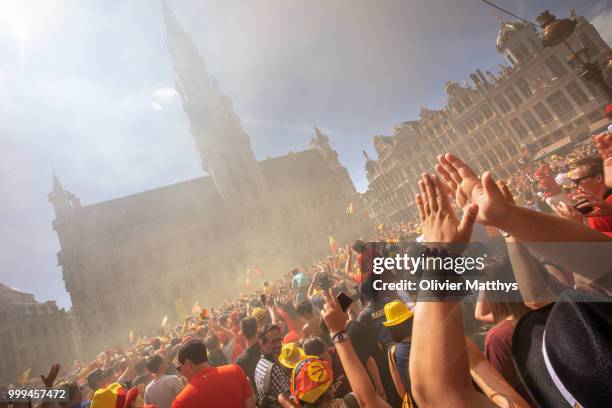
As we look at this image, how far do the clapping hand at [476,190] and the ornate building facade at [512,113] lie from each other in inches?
1277

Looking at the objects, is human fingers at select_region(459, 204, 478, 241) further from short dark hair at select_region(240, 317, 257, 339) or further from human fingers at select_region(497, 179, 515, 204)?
short dark hair at select_region(240, 317, 257, 339)

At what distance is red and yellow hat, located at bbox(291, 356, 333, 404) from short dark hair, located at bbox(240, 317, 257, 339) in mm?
1935

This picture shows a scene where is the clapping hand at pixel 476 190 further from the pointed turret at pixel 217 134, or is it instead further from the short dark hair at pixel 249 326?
the pointed turret at pixel 217 134

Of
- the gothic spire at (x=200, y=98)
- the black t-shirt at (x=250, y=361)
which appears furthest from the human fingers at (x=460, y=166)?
the gothic spire at (x=200, y=98)

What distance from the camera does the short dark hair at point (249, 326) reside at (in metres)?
4.35

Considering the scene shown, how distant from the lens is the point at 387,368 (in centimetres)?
327

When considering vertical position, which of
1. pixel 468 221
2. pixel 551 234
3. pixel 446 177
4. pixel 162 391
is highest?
pixel 446 177

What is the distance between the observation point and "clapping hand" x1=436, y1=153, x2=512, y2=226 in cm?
130

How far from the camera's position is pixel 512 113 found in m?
33.6

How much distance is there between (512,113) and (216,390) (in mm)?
41646

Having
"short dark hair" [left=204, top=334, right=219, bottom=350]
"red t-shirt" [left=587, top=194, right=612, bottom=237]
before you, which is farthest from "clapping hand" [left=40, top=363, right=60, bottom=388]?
"red t-shirt" [left=587, top=194, right=612, bottom=237]

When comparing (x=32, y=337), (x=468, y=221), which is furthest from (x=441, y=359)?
(x=32, y=337)

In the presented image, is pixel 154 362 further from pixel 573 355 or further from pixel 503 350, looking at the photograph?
pixel 573 355

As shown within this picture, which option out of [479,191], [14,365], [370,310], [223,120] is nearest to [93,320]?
[14,365]
